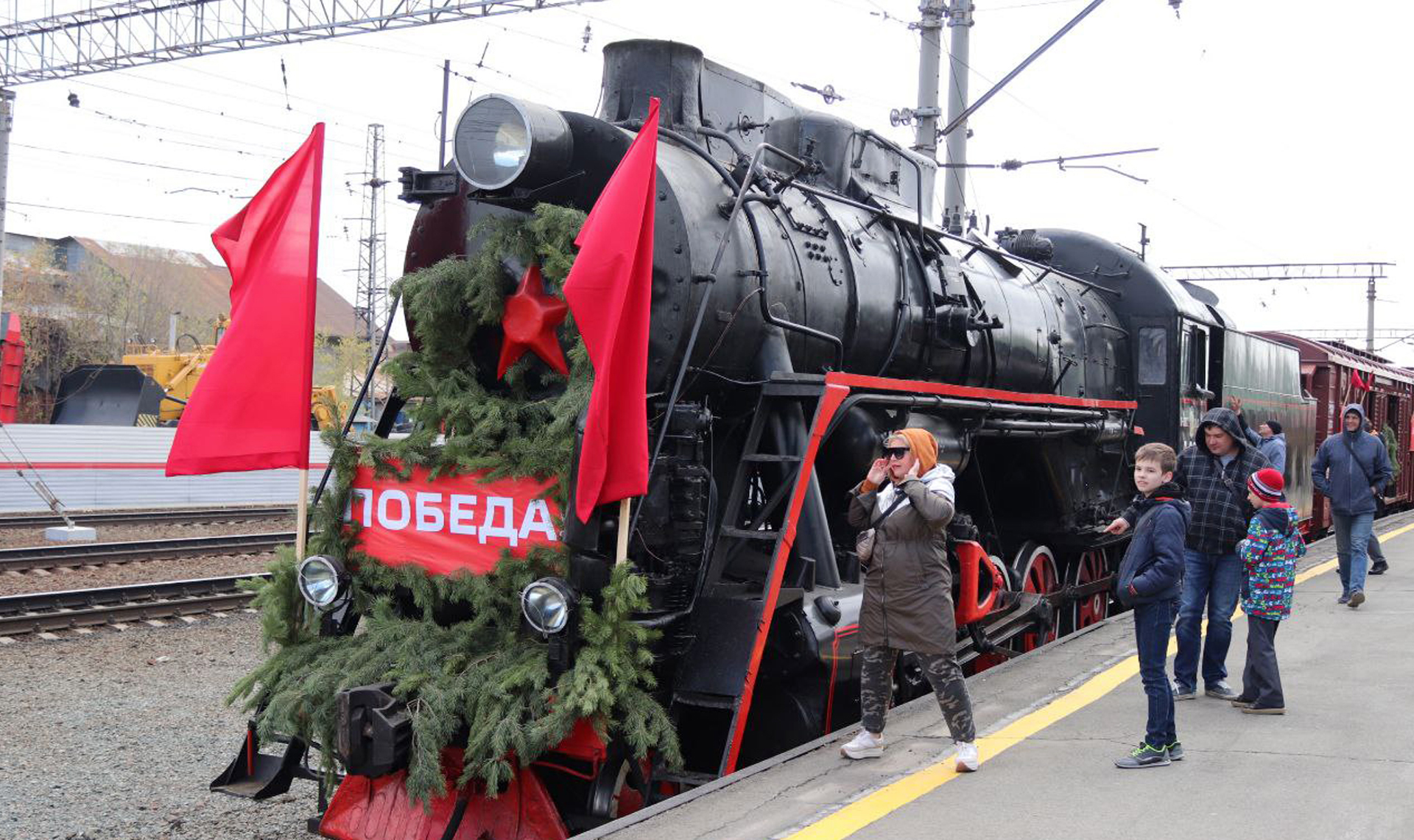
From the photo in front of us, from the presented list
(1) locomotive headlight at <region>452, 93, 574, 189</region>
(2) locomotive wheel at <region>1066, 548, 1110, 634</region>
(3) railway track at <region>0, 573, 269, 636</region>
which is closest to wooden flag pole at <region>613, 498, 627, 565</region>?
(1) locomotive headlight at <region>452, 93, 574, 189</region>

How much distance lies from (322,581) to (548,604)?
118cm

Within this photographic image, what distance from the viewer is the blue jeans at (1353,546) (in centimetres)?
934

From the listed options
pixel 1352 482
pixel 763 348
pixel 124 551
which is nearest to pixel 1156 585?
pixel 763 348

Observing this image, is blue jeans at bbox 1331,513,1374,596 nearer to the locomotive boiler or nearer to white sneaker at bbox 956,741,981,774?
the locomotive boiler

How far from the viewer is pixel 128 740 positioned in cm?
657

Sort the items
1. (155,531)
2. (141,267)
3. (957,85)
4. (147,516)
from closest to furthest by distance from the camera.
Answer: (957,85) → (155,531) → (147,516) → (141,267)

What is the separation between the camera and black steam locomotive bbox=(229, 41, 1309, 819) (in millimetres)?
4758

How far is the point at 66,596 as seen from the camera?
1008 centimetres

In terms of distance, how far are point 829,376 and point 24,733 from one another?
5.10 metres

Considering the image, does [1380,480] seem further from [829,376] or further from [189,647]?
[189,647]

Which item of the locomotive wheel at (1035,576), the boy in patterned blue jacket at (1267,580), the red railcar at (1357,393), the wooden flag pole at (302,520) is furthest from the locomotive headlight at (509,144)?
the red railcar at (1357,393)

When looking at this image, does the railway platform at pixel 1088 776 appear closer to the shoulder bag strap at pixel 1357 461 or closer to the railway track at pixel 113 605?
the shoulder bag strap at pixel 1357 461

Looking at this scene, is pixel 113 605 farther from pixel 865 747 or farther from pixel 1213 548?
pixel 1213 548

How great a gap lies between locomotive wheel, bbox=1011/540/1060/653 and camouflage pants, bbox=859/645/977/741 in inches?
119
